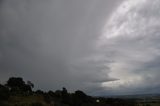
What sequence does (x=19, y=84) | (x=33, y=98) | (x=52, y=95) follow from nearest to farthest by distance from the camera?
(x=33, y=98) → (x=52, y=95) → (x=19, y=84)

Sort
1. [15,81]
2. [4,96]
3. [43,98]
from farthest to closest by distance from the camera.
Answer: [15,81]
[43,98]
[4,96]

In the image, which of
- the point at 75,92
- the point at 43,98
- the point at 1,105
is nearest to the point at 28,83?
the point at 75,92

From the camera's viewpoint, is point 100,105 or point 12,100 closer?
point 12,100

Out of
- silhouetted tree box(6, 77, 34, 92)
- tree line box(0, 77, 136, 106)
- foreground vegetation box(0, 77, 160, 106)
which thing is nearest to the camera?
foreground vegetation box(0, 77, 160, 106)

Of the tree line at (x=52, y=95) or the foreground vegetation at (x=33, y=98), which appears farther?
the tree line at (x=52, y=95)

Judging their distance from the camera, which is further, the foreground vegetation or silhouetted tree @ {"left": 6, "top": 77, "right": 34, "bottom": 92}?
silhouetted tree @ {"left": 6, "top": 77, "right": 34, "bottom": 92}

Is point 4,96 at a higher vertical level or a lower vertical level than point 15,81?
lower

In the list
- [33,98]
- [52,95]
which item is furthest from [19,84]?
[33,98]

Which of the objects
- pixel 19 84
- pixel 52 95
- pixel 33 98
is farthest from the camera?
pixel 19 84

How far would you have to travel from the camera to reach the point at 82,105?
108 m

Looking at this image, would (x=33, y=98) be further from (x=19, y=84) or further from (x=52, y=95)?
(x=19, y=84)

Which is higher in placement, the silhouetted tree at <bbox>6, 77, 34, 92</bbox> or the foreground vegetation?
the silhouetted tree at <bbox>6, 77, 34, 92</bbox>

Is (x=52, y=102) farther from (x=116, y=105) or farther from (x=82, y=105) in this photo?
(x=116, y=105)

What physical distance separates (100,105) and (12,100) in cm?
3973
